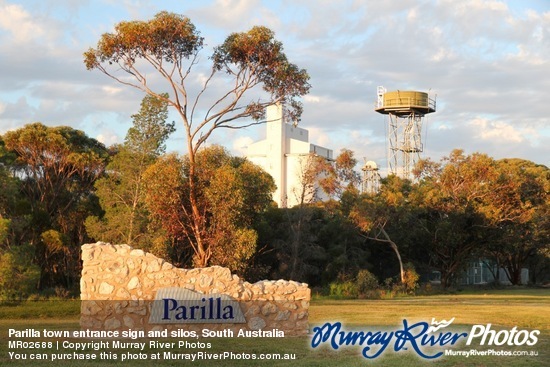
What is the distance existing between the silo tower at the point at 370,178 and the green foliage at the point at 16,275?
64.9 feet

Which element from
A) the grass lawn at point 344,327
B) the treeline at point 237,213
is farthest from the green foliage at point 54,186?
the grass lawn at point 344,327

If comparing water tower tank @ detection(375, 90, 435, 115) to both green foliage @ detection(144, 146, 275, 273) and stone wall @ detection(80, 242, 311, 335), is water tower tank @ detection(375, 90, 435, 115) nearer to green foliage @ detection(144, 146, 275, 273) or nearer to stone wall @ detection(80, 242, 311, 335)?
green foliage @ detection(144, 146, 275, 273)

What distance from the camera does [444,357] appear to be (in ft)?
41.5

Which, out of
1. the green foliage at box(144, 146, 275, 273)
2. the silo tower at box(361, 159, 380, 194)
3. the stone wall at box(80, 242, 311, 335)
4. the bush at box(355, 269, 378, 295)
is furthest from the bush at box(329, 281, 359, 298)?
the stone wall at box(80, 242, 311, 335)

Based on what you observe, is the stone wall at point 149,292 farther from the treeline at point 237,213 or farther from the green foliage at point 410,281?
the green foliage at point 410,281

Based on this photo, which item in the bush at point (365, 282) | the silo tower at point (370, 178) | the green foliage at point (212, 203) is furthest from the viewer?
the silo tower at point (370, 178)

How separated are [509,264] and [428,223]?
551 inches

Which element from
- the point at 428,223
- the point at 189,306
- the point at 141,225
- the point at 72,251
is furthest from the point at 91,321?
the point at 428,223

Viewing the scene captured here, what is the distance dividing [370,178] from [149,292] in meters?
29.6

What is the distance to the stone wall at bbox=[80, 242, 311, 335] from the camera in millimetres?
16391

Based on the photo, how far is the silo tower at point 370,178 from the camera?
41.4m

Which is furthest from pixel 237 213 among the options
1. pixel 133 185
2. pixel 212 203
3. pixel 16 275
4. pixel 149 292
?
pixel 149 292

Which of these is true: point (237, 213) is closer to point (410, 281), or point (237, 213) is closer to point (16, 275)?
point (16, 275)

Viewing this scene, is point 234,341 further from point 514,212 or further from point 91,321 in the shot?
point 514,212
